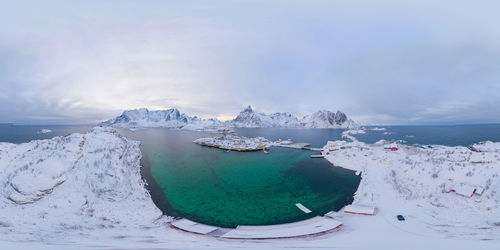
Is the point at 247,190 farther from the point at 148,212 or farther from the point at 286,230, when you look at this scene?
the point at 148,212

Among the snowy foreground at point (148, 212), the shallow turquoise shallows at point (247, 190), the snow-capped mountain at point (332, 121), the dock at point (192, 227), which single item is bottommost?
the shallow turquoise shallows at point (247, 190)

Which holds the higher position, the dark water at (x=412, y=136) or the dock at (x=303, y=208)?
the dark water at (x=412, y=136)

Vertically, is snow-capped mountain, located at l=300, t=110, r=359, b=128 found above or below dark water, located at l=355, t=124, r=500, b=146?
above

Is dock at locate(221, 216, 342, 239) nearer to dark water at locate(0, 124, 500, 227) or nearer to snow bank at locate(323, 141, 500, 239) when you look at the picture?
dark water at locate(0, 124, 500, 227)

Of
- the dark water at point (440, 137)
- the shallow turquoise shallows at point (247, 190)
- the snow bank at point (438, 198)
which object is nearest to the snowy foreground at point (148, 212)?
the snow bank at point (438, 198)

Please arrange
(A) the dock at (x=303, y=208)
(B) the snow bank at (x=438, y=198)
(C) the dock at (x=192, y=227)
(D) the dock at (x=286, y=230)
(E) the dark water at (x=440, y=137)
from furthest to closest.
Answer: (E) the dark water at (x=440, y=137)
(A) the dock at (x=303, y=208)
(C) the dock at (x=192, y=227)
(B) the snow bank at (x=438, y=198)
(D) the dock at (x=286, y=230)

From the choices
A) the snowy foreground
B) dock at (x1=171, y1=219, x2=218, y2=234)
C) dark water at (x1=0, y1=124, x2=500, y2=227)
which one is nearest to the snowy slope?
the snowy foreground

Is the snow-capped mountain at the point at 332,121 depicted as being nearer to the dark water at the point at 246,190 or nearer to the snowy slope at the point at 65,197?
the dark water at the point at 246,190
